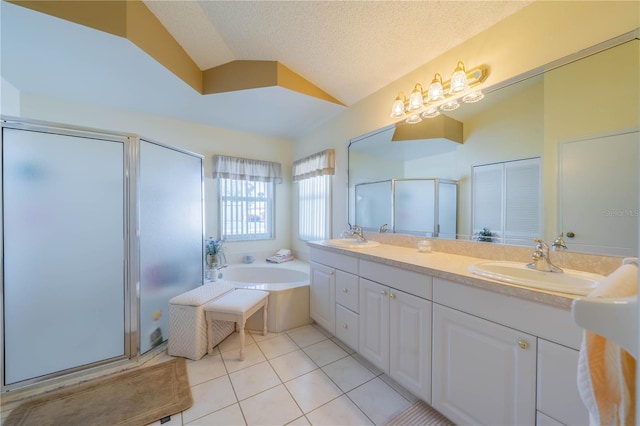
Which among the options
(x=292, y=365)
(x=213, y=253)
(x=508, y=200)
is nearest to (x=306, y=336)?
(x=292, y=365)

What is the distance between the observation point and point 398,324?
4.73 ft

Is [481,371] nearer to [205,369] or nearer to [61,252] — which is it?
[205,369]

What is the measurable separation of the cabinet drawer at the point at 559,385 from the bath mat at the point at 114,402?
Result: 1.78m

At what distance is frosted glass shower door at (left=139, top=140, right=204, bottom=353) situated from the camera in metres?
1.87

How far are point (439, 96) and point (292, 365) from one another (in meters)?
2.26

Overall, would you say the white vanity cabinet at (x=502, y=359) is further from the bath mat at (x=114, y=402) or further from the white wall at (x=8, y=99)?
the white wall at (x=8, y=99)

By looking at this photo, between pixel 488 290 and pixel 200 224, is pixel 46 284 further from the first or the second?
pixel 488 290

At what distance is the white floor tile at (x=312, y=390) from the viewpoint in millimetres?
1433

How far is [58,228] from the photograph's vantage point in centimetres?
158

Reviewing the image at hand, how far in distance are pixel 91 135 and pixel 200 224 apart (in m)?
1.11

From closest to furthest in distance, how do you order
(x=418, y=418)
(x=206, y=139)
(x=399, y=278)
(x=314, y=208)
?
(x=418, y=418) < (x=399, y=278) < (x=206, y=139) < (x=314, y=208)

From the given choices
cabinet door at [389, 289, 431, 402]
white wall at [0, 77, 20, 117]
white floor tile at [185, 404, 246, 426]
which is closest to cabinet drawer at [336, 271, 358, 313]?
cabinet door at [389, 289, 431, 402]

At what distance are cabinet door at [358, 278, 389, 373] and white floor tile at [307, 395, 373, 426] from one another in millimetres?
292

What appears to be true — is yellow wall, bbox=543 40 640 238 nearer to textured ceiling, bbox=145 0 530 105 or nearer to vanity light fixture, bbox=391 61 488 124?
vanity light fixture, bbox=391 61 488 124
